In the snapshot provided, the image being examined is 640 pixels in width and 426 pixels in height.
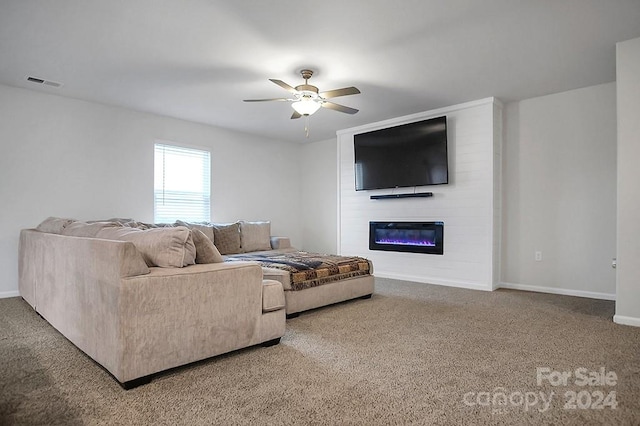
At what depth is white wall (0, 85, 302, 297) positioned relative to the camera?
421cm

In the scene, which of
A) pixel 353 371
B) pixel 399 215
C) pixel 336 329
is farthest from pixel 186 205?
pixel 353 371

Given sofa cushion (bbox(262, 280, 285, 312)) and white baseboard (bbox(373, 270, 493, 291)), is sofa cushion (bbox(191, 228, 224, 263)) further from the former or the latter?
white baseboard (bbox(373, 270, 493, 291))

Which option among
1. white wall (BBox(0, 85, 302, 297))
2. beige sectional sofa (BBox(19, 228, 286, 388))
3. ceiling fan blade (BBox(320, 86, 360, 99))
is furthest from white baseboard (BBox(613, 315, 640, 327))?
white wall (BBox(0, 85, 302, 297))

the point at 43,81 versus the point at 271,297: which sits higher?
the point at 43,81

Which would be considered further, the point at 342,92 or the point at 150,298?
the point at 342,92

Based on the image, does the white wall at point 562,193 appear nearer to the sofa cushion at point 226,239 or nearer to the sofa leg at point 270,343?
the sofa leg at point 270,343

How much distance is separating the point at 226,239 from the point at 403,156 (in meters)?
2.87

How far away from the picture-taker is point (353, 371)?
2148 millimetres

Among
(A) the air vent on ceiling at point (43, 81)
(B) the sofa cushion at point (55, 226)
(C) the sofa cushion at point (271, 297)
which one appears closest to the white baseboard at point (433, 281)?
(C) the sofa cushion at point (271, 297)

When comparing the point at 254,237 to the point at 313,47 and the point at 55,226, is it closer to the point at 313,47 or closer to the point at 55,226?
the point at 55,226

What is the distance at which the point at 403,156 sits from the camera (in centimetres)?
539

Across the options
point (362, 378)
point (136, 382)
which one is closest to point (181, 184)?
point (136, 382)

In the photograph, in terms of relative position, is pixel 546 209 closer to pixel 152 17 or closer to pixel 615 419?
pixel 615 419

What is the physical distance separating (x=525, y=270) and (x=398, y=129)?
2612 millimetres
